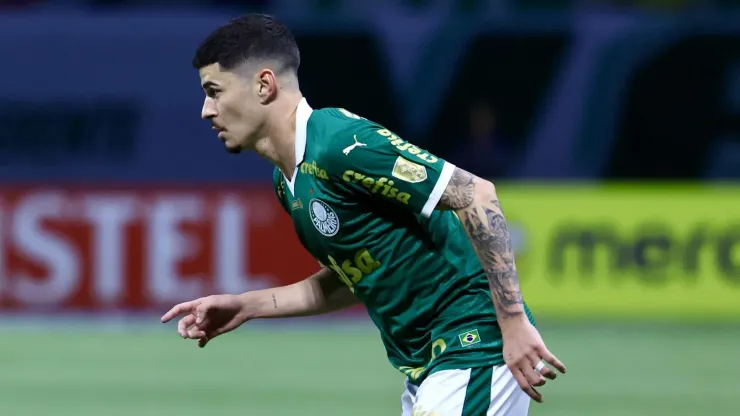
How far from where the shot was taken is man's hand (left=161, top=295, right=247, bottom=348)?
15.3 feet

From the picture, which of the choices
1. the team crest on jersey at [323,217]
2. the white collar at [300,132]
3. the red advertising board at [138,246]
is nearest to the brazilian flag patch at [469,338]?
the team crest on jersey at [323,217]

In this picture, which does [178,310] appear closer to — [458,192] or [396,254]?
[396,254]

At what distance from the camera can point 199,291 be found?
13555 millimetres

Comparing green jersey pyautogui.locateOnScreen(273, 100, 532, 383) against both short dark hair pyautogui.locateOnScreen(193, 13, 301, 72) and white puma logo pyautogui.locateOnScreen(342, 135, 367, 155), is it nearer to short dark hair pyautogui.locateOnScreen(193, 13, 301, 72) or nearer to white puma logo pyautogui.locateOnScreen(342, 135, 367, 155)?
white puma logo pyautogui.locateOnScreen(342, 135, 367, 155)

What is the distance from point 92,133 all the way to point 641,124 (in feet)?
22.9

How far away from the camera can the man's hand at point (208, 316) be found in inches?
183

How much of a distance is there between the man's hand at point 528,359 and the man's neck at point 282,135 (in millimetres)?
898

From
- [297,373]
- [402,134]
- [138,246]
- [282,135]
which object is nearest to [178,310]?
[282,135]

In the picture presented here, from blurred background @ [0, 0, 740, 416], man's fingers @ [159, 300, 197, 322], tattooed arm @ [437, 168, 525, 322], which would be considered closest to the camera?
tattooed arm @ [437, 168, 525, 322]

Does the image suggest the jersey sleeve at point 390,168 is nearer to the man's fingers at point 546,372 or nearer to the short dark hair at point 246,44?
the short dark hair at point 246,44

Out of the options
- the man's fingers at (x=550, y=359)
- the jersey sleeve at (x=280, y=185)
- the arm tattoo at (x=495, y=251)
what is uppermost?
the jersey sleeve at (x=280, y=185)

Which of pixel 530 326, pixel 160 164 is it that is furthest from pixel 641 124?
pixel 530 326

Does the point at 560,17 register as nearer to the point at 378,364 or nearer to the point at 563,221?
the point at 563,221

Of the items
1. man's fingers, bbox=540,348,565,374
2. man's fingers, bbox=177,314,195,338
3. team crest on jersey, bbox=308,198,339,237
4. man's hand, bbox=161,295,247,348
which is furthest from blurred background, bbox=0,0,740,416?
man's fingers, bbox=540,348,565,374
